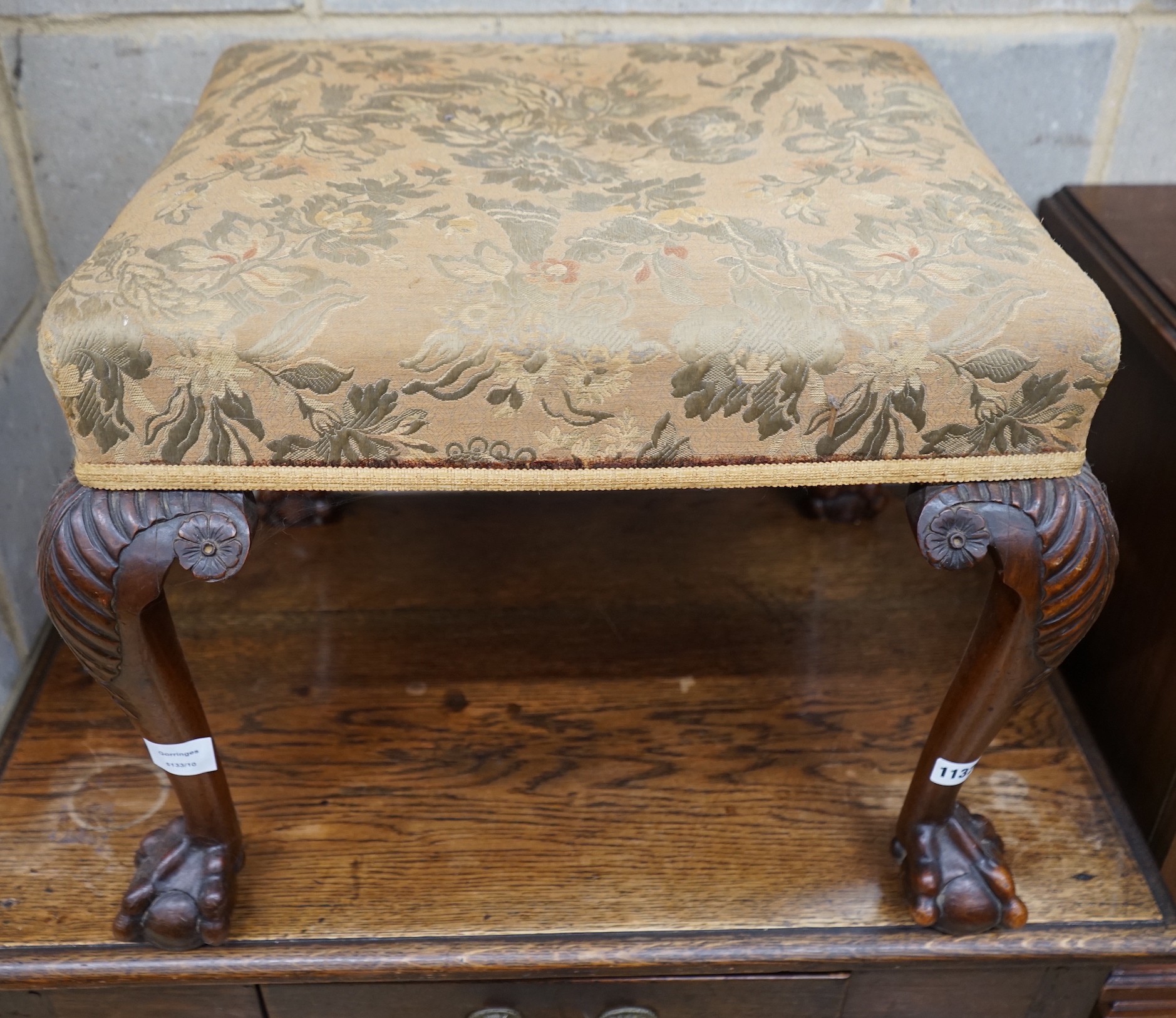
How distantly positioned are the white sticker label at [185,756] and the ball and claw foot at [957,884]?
49 centimetres

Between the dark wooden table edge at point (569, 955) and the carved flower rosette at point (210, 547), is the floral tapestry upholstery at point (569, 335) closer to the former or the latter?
the carved flower rosette at point (210, 547)

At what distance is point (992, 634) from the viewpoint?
0.69 meters

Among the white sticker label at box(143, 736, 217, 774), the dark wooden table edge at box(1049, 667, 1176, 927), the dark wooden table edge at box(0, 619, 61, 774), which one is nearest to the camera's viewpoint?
the white sticker label at box(143, 736, 217, 774)

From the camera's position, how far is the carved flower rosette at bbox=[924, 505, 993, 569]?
63 cm

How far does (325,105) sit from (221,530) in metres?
0.36

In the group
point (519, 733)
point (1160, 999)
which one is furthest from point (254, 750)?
point (1160, 999)

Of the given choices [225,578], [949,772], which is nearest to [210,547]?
[225,578]

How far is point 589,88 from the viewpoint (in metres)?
0.86

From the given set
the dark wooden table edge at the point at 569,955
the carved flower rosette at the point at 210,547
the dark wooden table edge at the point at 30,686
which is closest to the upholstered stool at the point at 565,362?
the carved flower rosette at the point at 210,547

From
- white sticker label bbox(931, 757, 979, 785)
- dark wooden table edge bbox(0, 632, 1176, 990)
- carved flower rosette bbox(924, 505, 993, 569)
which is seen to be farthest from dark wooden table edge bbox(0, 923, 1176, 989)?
carved flower rosette bbox(924, 505, 993, 569)

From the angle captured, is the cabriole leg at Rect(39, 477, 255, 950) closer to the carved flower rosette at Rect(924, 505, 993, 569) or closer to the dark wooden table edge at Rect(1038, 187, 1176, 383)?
the carved flower rosette at Rect(924, 505, 993, 569)

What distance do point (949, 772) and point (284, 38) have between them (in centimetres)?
85

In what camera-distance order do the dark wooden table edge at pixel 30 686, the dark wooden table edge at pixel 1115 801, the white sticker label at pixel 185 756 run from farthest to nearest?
the dark wooden table edge at pixel 30 686 → the dark wooden table edge at pixel 1115 801 → the white sticker label at pixel 185 756

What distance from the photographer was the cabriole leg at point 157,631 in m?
0.62
